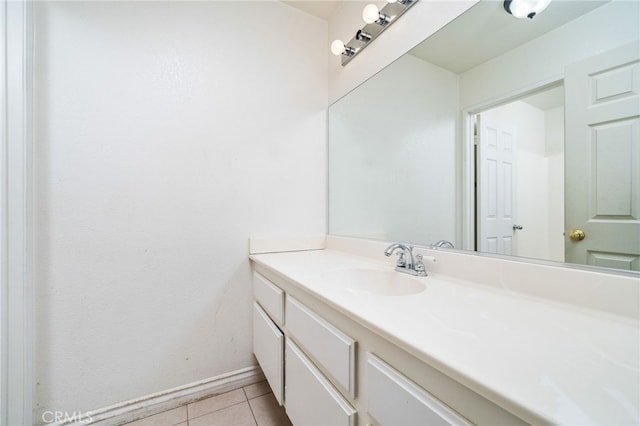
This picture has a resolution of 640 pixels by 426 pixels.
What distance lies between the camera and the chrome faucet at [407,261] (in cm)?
98

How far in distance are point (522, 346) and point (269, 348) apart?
3.35ft

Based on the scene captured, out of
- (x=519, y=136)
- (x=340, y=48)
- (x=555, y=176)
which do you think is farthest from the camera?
(x=340, y=48)

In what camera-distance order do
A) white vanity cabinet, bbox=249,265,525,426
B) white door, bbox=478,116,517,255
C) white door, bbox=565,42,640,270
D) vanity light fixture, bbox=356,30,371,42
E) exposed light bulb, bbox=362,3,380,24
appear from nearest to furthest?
white vanity cabinet, bbox=249,265,525,426 → white door, bbox=565,42,640,270 → white door, bbox=478,116,517,255 → exposed light bulb, bbox=362,3,380,24 → vanity light fixture, bbox=356,30,371,42

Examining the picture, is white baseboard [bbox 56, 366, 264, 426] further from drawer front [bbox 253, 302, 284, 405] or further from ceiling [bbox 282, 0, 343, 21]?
ceiling [bbox 282, 0, 343, 21]

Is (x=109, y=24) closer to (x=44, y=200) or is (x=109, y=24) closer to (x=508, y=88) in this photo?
(x=44, y=200)

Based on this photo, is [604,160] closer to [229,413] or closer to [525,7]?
[525,7]

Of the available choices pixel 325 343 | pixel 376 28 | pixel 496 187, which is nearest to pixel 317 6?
pixel 376 28

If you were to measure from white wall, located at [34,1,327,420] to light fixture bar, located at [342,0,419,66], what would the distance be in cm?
36

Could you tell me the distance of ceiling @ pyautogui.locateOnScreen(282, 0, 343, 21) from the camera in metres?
1.56

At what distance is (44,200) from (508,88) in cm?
188

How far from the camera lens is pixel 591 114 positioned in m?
0.66

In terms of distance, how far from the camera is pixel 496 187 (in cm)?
92

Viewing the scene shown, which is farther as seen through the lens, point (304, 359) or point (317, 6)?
point (317, 6)

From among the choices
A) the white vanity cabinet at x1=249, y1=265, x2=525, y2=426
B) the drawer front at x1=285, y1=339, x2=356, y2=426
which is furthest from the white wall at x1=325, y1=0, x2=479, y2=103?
the drawer front at x1=285, y1=339, x2=356, y2=426
